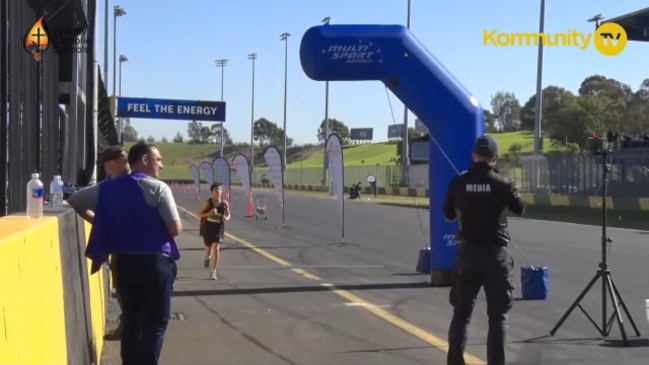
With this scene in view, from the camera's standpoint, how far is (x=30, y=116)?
315 inches

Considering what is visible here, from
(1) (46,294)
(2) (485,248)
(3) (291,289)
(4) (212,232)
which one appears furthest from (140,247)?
(4) (212,232)

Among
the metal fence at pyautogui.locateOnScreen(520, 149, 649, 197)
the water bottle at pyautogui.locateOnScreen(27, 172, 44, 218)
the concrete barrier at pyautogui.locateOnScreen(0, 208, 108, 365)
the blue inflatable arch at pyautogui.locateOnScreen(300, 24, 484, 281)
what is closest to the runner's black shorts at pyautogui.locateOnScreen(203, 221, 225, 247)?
the blue inflatable arch at pyautogui.locateOnScreen(300, 24, 484, 281)

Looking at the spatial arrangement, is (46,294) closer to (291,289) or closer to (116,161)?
(116,161)

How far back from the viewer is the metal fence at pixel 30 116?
6.61m

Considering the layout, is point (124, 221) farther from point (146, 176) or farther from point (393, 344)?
point (393, 344)

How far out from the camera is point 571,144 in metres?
79.2

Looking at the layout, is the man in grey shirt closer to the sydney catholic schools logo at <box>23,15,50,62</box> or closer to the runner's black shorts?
the sydney catholic schools logo at <box>23,15,50,62</box>

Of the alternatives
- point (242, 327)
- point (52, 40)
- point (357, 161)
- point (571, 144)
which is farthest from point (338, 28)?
point (357, 161)

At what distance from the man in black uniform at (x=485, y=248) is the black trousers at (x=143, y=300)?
231 cm

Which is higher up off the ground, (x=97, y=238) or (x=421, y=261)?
(x=97, y=238)

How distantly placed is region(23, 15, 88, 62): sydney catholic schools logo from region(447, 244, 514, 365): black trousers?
15.6 feet

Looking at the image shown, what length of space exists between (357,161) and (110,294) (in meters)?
131

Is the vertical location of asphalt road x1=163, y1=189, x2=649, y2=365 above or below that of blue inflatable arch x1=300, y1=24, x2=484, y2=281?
below

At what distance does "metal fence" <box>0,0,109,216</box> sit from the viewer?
6.61 m
